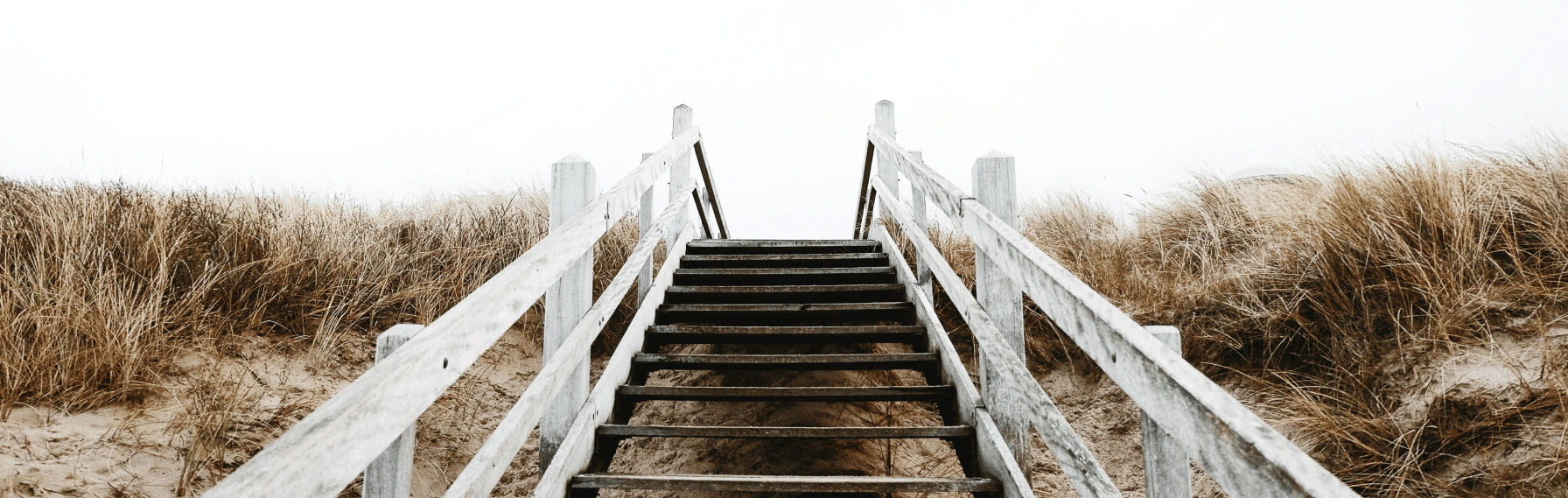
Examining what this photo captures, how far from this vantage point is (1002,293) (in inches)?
90.9

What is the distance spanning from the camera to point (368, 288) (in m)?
4.21

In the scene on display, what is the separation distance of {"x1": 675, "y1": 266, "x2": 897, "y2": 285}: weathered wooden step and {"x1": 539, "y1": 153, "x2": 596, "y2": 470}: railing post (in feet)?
4.86

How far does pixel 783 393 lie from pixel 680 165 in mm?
2135

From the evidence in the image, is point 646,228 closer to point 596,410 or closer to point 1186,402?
point 596,410

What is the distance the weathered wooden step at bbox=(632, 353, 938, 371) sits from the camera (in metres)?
2.88

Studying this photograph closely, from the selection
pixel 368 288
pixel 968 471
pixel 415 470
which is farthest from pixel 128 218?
pixel 968 471

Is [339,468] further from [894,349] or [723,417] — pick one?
[894,349]

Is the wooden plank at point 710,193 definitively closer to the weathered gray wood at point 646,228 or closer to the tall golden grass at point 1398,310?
the weathered gray wood at point 646,228

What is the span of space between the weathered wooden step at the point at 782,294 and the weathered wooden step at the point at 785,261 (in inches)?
18.3

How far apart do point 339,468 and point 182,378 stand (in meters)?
3.04

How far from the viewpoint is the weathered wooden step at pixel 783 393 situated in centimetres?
266

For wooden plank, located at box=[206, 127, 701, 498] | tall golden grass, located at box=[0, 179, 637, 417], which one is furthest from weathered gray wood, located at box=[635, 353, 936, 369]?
tall golden grass, located at box=[0, 179, 637, 417]

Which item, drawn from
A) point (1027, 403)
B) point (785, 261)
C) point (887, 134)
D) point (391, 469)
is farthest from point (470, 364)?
point (887, 134)

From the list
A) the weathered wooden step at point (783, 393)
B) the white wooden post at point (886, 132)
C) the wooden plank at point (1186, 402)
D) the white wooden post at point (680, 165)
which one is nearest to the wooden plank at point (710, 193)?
the white wooden post at point (680, 165)
